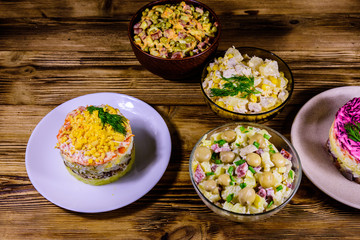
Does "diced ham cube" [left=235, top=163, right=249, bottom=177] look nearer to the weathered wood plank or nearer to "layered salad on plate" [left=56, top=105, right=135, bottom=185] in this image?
"layered salad on plate" [left=56, top=105, right=135, bottom=185]

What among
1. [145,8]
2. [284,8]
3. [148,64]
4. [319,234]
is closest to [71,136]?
[148,64]

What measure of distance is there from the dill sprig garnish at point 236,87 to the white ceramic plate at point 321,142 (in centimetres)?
36

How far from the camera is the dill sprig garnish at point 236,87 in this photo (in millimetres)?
2143

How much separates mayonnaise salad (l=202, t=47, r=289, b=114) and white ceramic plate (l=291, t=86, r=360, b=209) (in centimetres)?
21

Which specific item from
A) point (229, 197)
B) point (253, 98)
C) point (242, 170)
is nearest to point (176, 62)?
point (253, 98)

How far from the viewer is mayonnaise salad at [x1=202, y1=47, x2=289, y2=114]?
2131mm

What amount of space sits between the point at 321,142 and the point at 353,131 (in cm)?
31

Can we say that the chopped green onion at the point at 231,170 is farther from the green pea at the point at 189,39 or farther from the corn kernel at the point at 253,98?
the green pea at the point at 189,39

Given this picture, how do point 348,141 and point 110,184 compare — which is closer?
point 348,141

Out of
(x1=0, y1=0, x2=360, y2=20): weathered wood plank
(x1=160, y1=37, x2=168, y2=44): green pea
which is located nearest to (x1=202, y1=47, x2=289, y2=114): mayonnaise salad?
(x1=160, y1=37, x2=168, y2=44): green pea

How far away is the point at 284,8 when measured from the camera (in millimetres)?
3076

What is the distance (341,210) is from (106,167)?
1366 millimetres

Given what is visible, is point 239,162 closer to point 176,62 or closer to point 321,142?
point 321,142

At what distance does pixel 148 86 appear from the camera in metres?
2.59
